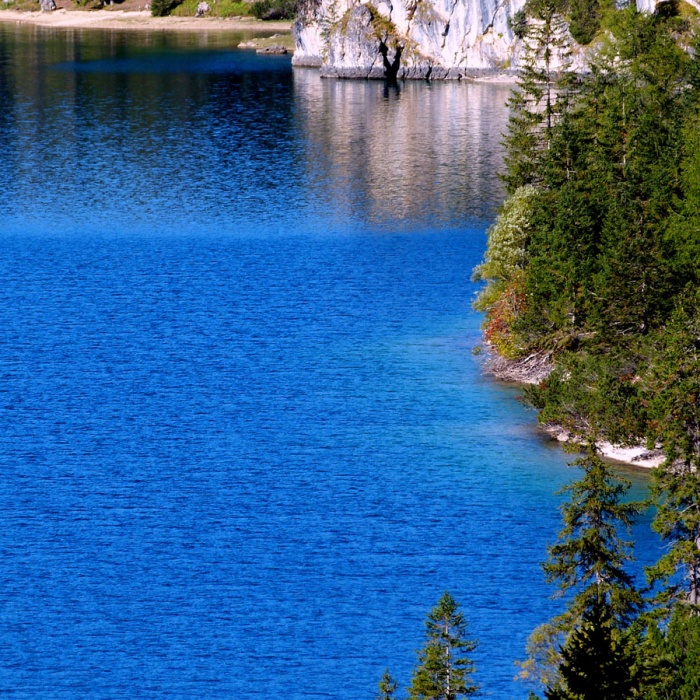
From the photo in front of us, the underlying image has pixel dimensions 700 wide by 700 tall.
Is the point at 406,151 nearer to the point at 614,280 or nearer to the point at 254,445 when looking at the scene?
the point at 614,280

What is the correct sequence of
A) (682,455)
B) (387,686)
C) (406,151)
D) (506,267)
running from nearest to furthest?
(387,686) < (682,455) < (506,267) < (406,151)

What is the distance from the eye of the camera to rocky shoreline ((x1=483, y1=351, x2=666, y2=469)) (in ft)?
214

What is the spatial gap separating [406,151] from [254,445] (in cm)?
8618

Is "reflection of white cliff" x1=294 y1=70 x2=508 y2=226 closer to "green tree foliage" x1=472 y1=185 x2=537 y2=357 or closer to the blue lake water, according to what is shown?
the blue lake water

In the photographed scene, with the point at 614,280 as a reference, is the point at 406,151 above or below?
above

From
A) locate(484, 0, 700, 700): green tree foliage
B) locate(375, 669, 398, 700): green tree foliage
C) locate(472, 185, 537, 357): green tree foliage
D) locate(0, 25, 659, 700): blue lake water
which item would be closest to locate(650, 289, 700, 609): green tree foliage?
locate(484, 0, 700, 700): green tree foliage

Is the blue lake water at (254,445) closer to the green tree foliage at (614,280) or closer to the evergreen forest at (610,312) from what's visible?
the evergreen forest at (610,312)

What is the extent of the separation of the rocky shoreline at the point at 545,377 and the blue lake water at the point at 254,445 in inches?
43.8

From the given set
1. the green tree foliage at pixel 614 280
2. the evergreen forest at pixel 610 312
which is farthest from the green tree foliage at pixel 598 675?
the green tree foliage at pixel 614 280

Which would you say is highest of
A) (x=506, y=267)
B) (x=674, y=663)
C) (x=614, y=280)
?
(x=614, y=280)

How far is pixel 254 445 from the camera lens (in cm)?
6912

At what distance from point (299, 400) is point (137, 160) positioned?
250 ft

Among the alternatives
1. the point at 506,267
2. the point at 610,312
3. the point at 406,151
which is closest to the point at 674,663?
the point at 610,312

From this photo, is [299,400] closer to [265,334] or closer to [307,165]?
[265,334]
